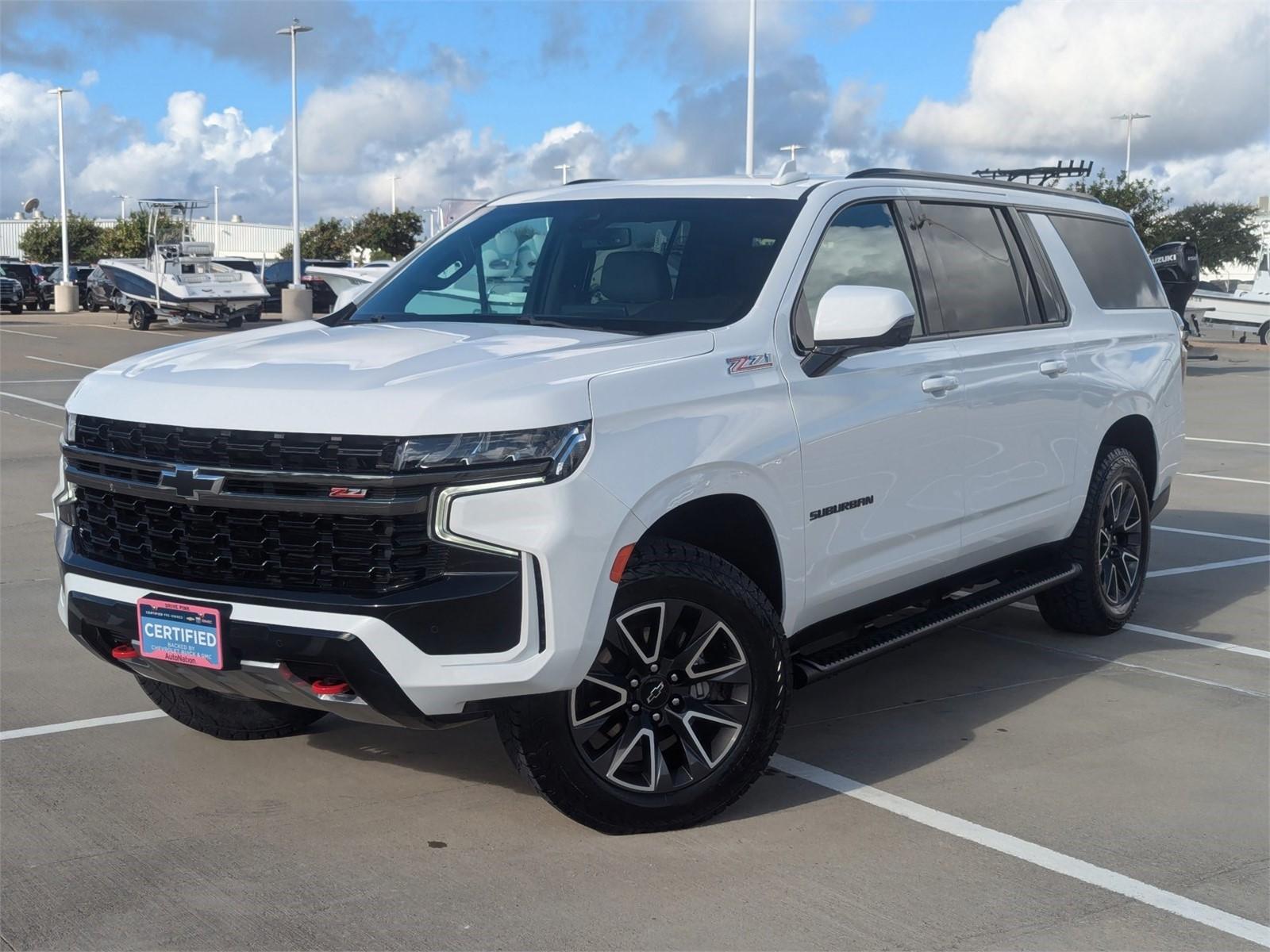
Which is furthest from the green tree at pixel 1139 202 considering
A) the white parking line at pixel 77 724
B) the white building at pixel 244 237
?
the white building at pixel 244 237

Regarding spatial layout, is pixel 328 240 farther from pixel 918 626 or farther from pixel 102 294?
pixel 918 626

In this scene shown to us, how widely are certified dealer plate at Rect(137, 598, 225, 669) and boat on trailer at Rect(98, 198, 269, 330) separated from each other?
31.4 m

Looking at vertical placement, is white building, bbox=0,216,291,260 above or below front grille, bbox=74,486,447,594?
above

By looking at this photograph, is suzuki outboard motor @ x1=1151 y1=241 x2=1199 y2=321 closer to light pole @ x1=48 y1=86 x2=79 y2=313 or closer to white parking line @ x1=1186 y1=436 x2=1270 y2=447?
white parking line @ x1=1186 y1=436 x2=1270 y2=447

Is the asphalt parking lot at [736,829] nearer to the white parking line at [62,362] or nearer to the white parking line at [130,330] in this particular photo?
the white parking line at [62,362]

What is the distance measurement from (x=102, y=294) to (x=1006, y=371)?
41480mm

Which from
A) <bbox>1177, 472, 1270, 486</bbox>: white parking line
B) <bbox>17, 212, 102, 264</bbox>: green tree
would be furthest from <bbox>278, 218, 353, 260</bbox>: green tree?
<bbox>1177, 472, 1270, 486</bbox>: white parking line

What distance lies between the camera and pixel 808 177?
5.21 m

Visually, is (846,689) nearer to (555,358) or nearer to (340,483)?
(555,358)

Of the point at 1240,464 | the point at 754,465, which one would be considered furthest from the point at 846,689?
the point at 1240,464

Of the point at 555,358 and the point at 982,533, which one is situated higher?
the point at 555,358

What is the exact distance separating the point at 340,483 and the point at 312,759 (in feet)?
5.42

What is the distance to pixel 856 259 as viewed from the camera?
16.8ft

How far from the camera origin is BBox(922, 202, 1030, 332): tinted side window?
18.2 feet
